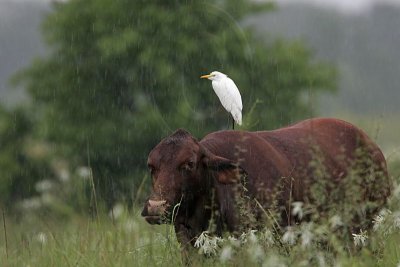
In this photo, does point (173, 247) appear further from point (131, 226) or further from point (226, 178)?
point (226, 178)

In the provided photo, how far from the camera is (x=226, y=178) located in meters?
6.81

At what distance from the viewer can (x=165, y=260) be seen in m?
6.59

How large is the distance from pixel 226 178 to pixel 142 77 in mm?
23791

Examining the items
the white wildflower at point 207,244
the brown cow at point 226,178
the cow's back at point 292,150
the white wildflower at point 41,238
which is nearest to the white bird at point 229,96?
the cow's back at point 292,150

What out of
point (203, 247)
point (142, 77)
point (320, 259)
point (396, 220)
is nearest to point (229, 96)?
point (203, 247)

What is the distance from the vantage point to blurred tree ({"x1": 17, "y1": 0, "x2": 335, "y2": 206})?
28531 mm

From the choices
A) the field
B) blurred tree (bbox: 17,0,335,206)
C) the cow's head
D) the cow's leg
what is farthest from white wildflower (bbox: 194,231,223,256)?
blurred tree (bbox: 17,0,335,206)

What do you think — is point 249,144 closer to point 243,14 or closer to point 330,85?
point 330,85

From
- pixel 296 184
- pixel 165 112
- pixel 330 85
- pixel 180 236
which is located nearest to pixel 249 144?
pixel 296 184

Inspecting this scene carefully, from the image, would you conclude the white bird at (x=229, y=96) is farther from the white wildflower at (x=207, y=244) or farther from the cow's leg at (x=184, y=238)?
the white wildflower at (x=207, y=244)

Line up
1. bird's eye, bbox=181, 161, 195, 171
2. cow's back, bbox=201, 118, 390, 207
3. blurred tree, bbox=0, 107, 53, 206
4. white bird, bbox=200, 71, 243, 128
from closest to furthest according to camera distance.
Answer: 1. bird's eye, bbox=181, 161, 195, 171
2. cow's back, bbox=201, 118, 390, 207
3. white bird, bbox=200, 71, 243, 128
4. blurred tree, bbox=0, 107, 53, 206

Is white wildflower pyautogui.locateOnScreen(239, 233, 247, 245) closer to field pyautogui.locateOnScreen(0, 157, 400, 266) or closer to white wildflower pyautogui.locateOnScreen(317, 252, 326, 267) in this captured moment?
field pyautogui.locateOnScreen(0, 157, 400, 266)

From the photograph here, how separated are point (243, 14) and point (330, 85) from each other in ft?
16.2

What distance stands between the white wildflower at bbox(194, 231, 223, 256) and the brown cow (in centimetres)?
19
